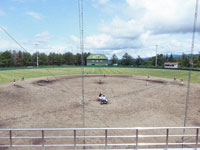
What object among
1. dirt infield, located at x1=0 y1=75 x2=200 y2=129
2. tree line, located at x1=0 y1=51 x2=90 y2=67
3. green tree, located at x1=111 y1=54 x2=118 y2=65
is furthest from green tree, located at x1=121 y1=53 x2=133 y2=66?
dirt infield, located at x1=0 y1=75 x2=200 y2=129

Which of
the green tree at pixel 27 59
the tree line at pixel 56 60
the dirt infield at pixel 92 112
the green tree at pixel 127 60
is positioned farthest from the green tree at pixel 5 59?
the green tree at pixel 127 60

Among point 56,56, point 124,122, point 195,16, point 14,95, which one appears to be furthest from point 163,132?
point 56,56

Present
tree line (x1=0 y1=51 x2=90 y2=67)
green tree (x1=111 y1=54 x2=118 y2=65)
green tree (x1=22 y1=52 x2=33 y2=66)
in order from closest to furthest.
→ tree line (x1=0 y1=51 x2=90 y2=67), green tree (x1=22 y1=52 x2=33 y2=66), green tree (x1=111 y1=54 x2=118 y2=65)

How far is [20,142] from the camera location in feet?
27.3

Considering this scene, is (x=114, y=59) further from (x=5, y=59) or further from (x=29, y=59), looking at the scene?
(x=5, y=59)

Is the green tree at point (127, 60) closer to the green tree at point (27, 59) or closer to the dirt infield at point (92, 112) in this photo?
the green tree at point (27, 59)

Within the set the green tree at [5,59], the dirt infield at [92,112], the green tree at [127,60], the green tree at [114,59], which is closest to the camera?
the dirt infield at [92,112]

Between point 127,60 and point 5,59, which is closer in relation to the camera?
point 5,59

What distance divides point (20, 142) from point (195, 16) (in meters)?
12.6

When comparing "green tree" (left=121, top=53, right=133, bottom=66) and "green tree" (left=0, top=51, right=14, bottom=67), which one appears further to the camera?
"green tree" (left=121, top=53, right=133, bottom=66)

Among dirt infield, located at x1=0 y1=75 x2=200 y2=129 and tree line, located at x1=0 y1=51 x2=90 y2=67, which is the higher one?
tree line, located at x1=0 y1=51 x2=90 y2=67

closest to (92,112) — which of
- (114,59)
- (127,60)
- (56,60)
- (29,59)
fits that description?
(29,59)

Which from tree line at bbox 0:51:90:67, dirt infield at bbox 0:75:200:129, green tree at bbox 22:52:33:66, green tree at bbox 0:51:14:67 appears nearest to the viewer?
dirt infield at bbox 0:75:200:129

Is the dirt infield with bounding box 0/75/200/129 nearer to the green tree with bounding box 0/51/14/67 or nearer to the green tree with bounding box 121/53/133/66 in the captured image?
the green tree with bounding box 0/51/14/67
